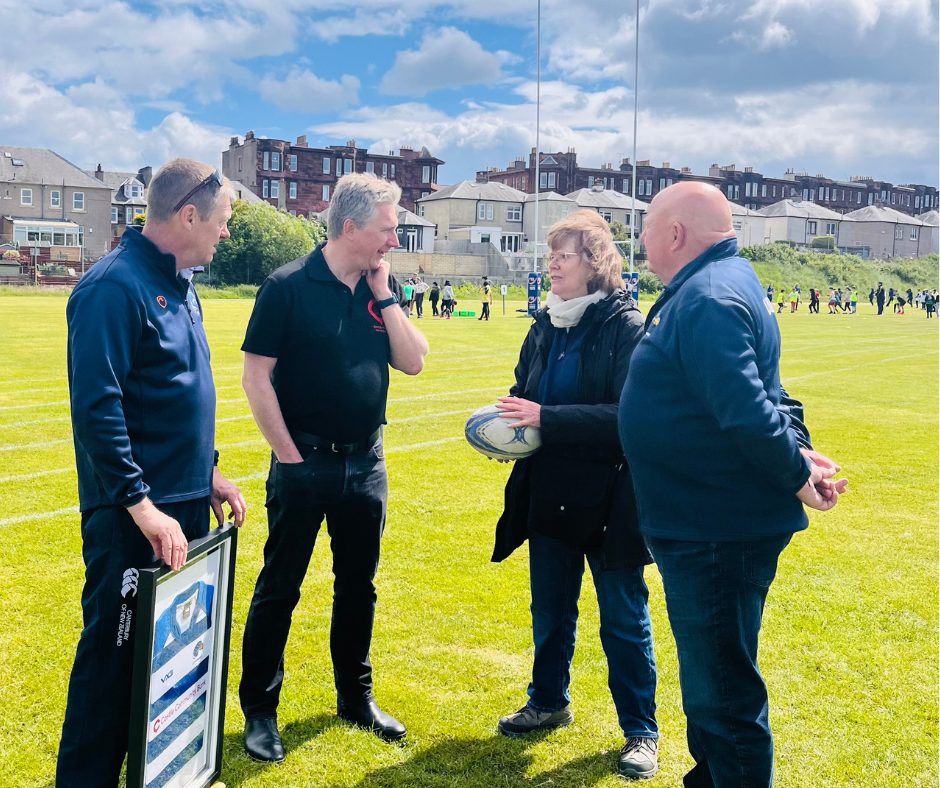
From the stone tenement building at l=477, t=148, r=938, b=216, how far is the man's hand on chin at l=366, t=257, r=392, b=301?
10694cm

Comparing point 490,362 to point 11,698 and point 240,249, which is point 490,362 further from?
point 240,249

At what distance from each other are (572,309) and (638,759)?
2085 mm

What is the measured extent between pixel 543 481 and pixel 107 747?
2.18 meters

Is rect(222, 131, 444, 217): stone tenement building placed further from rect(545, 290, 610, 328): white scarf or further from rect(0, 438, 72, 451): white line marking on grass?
rect(545, 290, 610, 328): white scarf

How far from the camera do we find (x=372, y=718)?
446 centimetres

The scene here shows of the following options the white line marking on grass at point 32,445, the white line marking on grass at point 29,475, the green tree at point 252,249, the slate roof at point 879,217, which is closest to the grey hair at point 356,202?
the white line marking on grass at point 29,475

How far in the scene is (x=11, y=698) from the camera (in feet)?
15.2

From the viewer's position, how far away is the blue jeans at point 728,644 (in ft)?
10.3

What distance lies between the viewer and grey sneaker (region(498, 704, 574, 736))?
14.6 ft

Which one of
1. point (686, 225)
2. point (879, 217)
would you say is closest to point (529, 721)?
point (686, 225)

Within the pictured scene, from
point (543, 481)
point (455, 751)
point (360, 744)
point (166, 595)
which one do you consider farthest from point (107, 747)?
Answer: point (543, 481)

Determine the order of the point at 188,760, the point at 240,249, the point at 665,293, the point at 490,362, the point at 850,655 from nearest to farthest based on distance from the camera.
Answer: the point at 665,293 < the point at 188,760 < the point at 850,655 < the point at 490,362 < the point at 240,249

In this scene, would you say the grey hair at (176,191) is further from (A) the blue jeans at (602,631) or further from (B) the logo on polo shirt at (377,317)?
(A) the blue jeans at (602,631)

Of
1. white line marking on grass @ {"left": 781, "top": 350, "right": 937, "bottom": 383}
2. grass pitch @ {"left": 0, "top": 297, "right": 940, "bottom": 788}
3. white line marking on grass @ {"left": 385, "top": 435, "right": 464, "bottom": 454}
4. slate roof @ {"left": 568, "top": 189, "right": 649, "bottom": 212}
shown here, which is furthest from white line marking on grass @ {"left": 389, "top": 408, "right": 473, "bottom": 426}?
slate roof @ {"left": 568, "top": 189, "right": 649, "bottom": 212}
